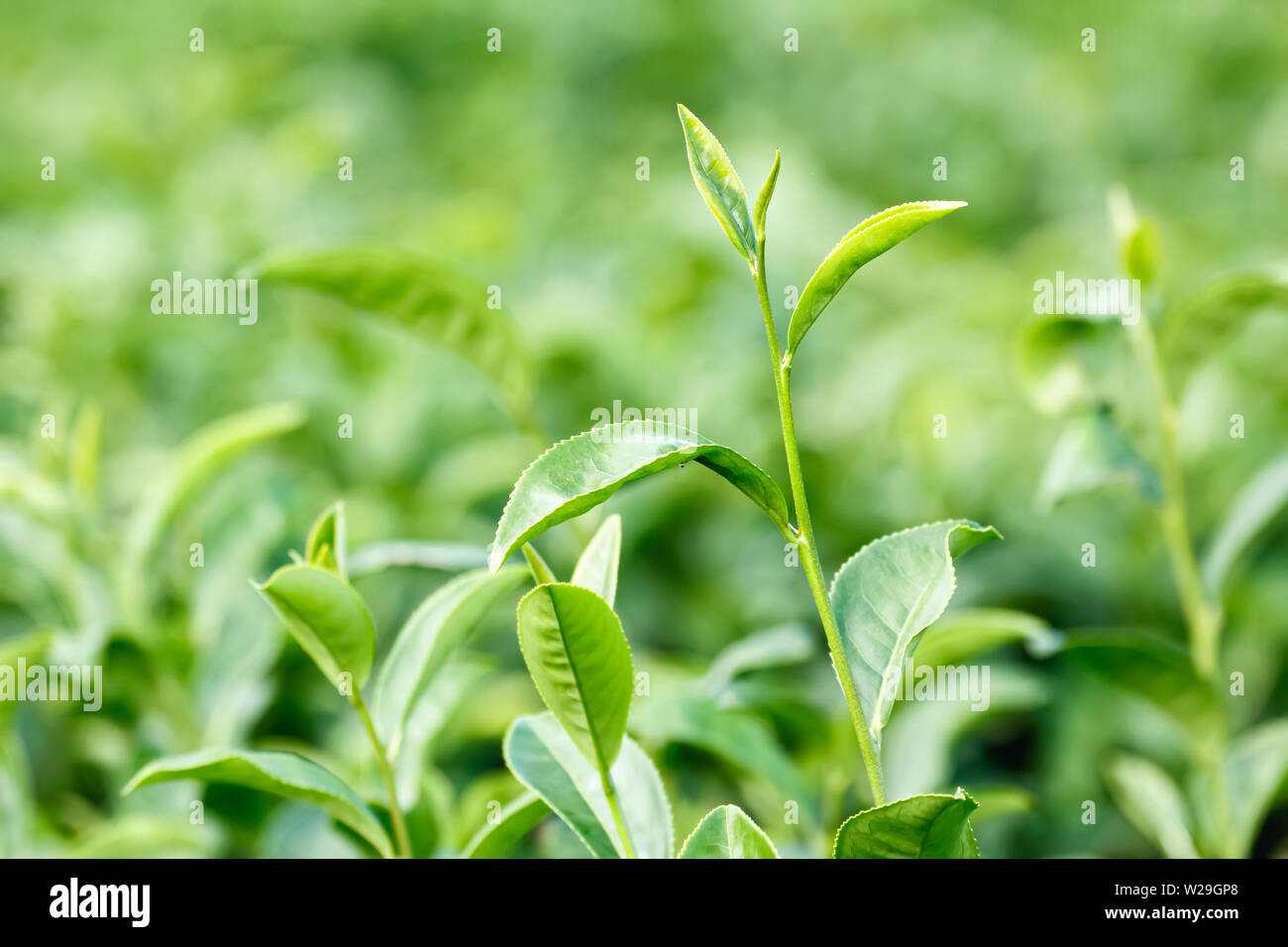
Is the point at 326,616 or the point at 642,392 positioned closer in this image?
the point at 326,616

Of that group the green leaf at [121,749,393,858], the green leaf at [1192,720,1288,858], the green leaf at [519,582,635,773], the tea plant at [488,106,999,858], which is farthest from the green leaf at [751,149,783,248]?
the green leaf at [1192,720,1288,858]

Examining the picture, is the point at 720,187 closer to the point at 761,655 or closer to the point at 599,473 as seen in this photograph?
the point at 599,473

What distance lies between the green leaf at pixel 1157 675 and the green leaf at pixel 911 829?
0.37m

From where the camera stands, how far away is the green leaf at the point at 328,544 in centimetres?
78

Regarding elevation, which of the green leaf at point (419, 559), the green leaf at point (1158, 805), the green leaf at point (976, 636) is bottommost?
the green leaf at point (1158, 805)

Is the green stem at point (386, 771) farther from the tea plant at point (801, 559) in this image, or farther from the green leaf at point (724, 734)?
the green leaf at point (724, 734)

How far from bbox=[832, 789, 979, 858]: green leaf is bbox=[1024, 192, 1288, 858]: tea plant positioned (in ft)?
1.23

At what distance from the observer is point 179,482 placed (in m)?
1.15

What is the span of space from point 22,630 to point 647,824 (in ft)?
3.92
